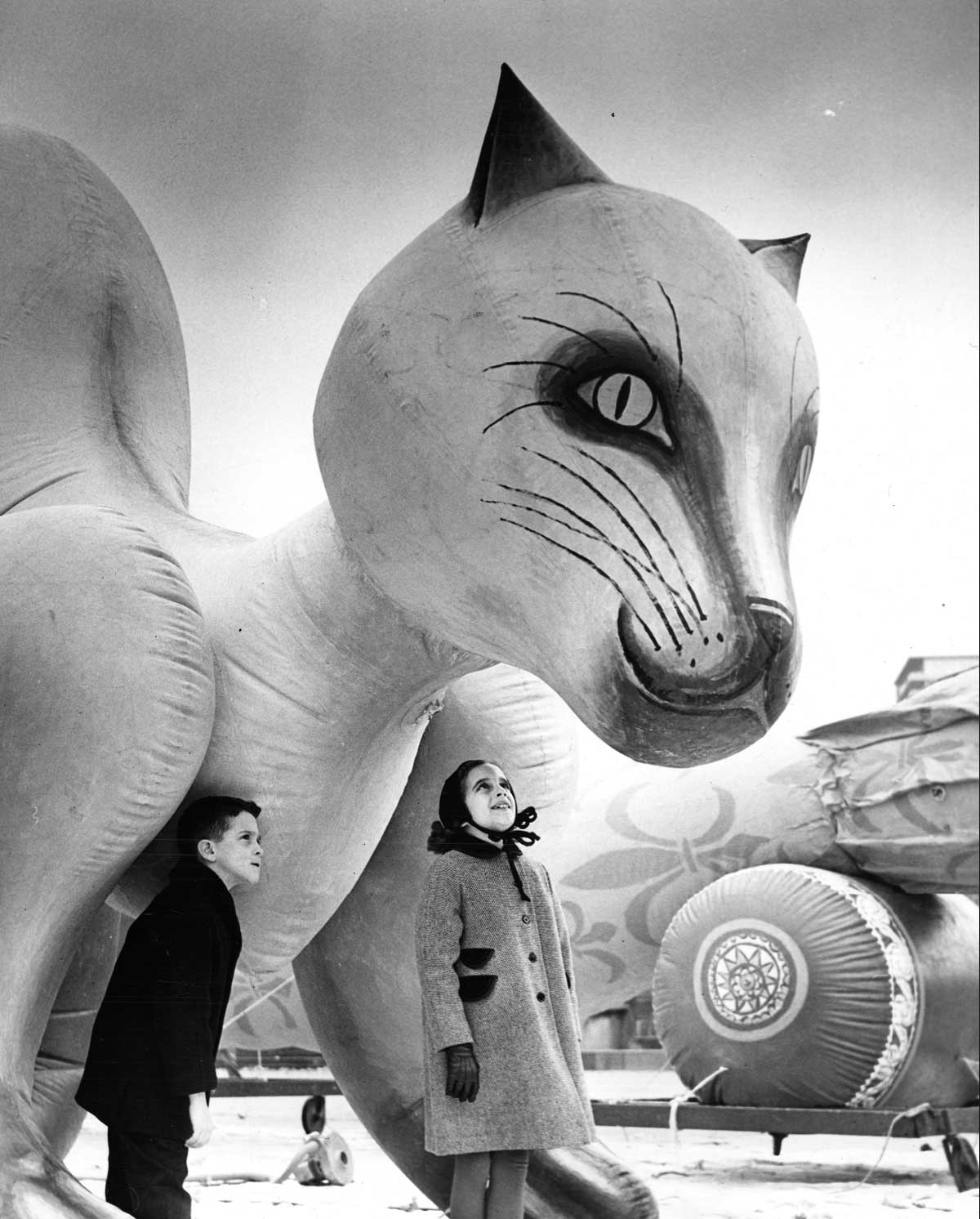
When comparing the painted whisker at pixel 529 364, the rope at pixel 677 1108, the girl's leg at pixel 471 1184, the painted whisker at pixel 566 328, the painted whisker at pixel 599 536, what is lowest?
the girl's leg at pixel 471 1184

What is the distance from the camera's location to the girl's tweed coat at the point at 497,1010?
0.81m

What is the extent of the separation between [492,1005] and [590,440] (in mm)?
357

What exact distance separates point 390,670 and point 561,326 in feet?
0.79

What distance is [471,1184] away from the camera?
836 millimetres

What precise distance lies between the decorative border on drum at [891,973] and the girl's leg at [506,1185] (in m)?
0.49

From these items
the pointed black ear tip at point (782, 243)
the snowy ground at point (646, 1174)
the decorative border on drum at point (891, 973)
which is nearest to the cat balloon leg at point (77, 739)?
the snowy ground at point (646, 1174)

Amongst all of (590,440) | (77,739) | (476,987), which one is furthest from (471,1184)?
(590,440)

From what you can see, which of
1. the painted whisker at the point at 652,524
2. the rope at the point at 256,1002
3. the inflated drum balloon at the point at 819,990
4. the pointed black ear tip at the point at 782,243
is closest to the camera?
the painted whisker at the point at 652,524

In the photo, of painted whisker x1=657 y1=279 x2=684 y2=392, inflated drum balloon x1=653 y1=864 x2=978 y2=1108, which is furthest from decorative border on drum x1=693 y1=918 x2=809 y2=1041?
painted whisker x1=657 y1=279 x2=684 y2=392

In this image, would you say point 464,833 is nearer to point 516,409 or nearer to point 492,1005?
point 492,1005

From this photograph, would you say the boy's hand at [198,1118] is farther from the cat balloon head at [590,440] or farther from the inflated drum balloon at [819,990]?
the inflated drum balloon at [819,990]

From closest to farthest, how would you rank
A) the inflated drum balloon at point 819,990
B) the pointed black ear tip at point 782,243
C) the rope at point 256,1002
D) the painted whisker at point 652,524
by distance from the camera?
the painted whisker at point 652,524
the pointed black ear tip at point 782,243
the rope at point 256,1002
the inflated drum balloon at point 819,990

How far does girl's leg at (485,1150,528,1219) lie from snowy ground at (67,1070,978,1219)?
0.08m

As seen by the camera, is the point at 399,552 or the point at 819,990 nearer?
the point at 399,552
